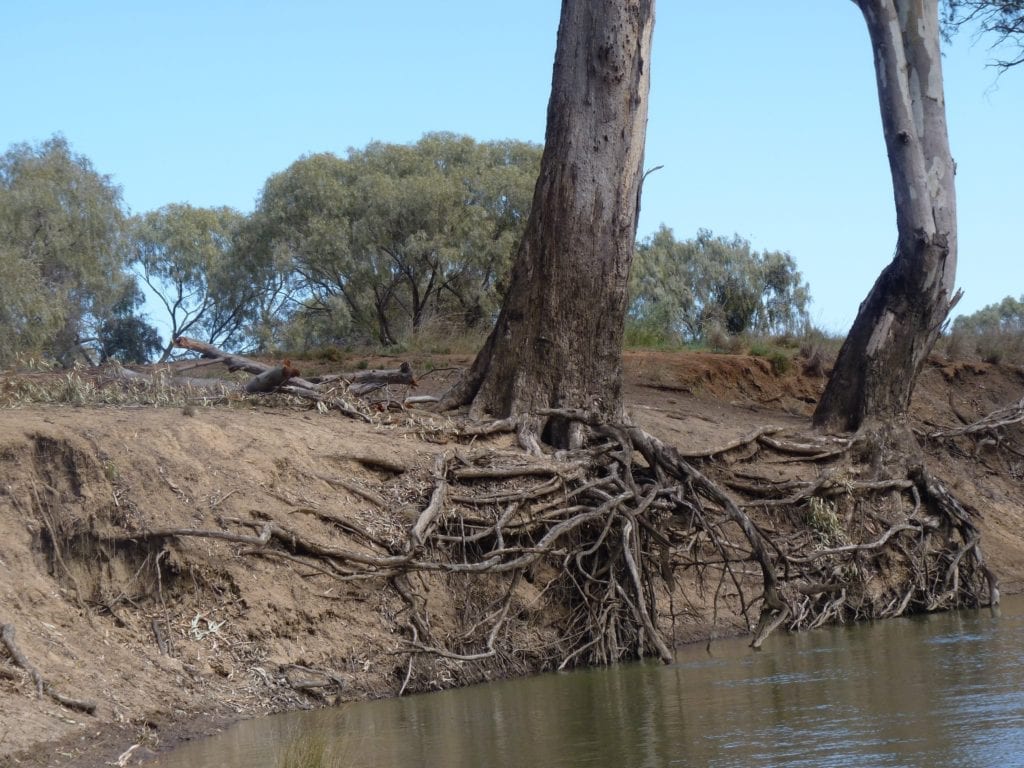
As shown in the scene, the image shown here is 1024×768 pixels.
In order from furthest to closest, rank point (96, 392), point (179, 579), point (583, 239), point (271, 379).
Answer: point (583, 239) < point (271, 379) < point (96, 392) < point (179, 579)

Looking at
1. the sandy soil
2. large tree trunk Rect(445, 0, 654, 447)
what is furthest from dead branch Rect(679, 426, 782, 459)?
the sandy soil

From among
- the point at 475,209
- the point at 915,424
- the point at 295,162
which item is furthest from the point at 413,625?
the point at 295,162

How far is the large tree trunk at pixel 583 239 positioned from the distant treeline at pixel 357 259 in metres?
9.52

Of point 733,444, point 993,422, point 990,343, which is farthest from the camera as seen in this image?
point 990,343

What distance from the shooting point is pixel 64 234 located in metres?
40.3

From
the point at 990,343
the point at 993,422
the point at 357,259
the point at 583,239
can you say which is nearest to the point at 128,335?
the point at 357,259

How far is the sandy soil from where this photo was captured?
7398 mm

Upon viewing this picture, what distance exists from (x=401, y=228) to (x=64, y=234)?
14.0m

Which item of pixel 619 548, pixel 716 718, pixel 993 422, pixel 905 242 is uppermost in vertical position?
pixel 905 242

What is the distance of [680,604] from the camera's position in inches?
436

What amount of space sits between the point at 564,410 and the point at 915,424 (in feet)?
23.6

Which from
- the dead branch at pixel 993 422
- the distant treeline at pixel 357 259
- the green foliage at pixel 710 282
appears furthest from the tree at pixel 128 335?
the dead branch at pixel 993 422

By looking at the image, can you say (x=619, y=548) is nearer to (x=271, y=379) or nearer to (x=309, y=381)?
(x=271, y=379)

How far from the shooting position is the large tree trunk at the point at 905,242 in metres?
13.9
